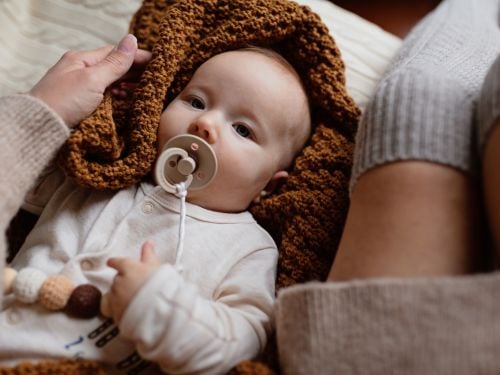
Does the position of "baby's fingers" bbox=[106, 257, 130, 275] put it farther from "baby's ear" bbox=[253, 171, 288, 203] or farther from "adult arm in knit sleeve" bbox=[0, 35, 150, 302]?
"baby's ear" bbox=[253, 171, 288, 203]

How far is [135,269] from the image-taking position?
770 mm

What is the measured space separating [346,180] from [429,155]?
Result: 0.98ft

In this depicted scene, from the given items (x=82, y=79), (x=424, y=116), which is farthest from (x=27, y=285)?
(x=424, y=116)

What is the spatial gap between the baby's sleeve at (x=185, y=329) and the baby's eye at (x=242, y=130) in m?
0.35

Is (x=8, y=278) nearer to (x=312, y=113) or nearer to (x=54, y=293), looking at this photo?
(x=54, y=293)

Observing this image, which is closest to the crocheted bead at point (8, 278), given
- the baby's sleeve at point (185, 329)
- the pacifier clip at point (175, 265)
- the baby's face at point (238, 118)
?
the pacifier clip at point (175, 265)

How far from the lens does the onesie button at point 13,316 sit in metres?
0.84

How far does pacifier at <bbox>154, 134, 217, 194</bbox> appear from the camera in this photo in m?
0.96

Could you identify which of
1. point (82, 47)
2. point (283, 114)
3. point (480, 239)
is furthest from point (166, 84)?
point (480, 239)

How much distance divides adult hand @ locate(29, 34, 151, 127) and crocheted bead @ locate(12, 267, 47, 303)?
0.89 feet

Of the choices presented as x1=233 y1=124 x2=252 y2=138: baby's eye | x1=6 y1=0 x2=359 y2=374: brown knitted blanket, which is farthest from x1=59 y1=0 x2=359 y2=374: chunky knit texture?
x1=233 y1=124 x2=252 y2=138: baby's eye

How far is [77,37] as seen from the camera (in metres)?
1.28

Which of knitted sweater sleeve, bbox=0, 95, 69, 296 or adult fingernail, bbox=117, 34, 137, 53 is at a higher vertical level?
adult fingernail, bbox=117, 34, 137, 53

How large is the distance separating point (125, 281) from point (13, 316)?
22 centimetres
